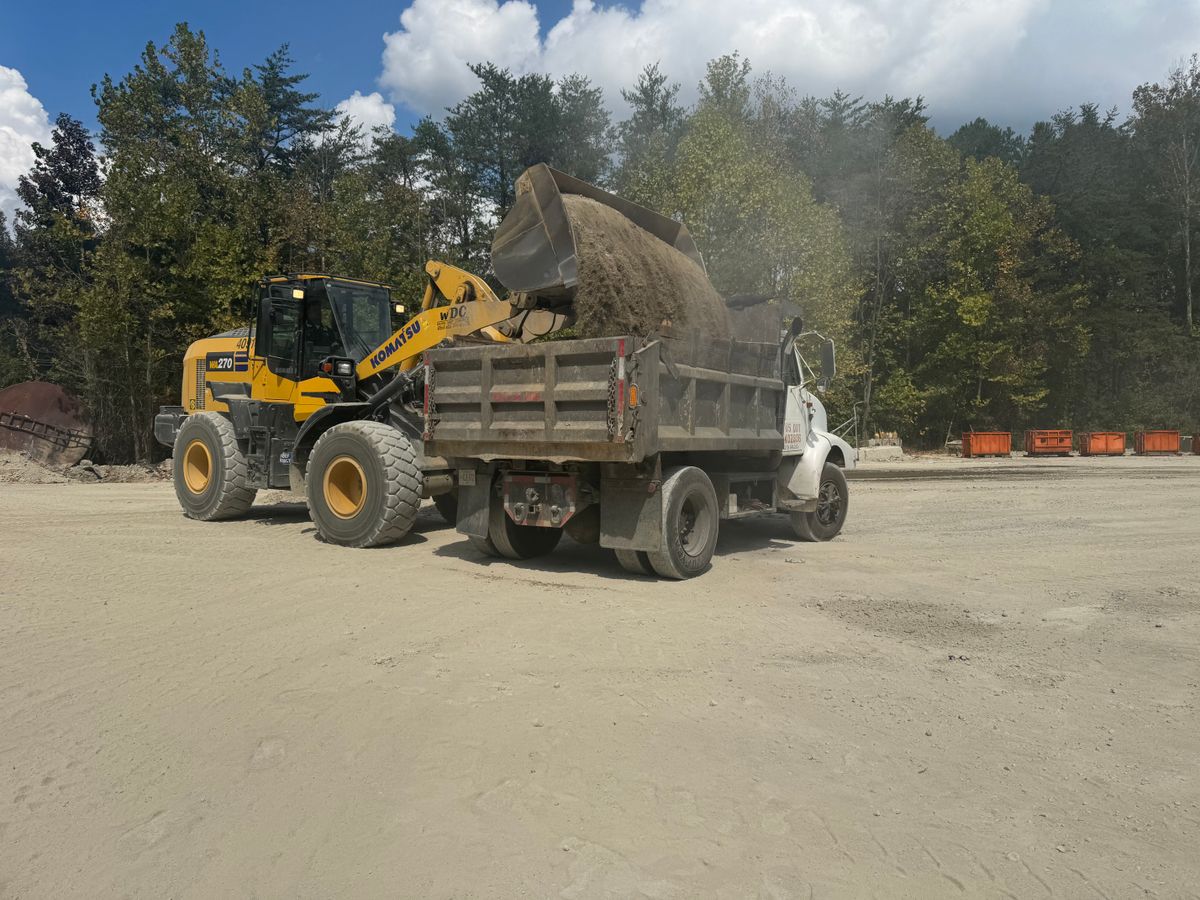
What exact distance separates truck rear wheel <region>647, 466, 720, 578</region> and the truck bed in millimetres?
323

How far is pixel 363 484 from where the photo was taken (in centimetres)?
888

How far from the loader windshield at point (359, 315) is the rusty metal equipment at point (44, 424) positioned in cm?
1461

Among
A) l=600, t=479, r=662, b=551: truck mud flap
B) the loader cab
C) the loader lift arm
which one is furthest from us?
the loader cab

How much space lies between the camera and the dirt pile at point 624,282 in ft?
23.8

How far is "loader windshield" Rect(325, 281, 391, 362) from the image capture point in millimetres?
10438

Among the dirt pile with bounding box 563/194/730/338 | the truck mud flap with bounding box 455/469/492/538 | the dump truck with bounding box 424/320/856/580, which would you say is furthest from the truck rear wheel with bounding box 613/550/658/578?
the dirt pile with bounding box 563/194/730/338

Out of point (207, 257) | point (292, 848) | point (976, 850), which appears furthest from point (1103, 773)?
point (207, 257)

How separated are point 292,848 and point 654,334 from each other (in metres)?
4.97

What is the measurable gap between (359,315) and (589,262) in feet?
14.9

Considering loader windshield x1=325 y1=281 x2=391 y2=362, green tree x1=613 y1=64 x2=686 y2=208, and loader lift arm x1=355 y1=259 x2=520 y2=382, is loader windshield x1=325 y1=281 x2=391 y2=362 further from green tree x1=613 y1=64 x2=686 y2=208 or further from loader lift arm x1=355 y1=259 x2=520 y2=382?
green tree x1=613 y1=64 x2=686 y2=208

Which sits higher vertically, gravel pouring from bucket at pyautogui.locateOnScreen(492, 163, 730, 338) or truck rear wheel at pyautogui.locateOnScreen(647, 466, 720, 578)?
gravel pouring from bucket at pyautogui.locateOnScreen(492, 163, 730, 338)

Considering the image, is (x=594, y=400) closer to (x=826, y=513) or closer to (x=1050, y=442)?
(x=826, y=513)

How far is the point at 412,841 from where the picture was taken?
2844 millimetres

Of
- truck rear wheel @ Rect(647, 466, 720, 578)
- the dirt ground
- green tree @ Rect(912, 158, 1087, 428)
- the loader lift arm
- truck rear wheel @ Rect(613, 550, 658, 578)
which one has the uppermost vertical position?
green tree @ Rect(912, 158, 1087, 428)
